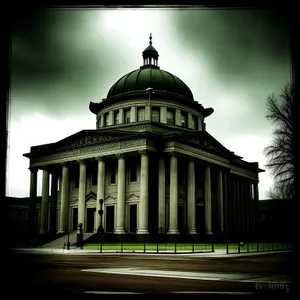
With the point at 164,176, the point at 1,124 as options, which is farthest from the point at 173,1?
the point at 164,176

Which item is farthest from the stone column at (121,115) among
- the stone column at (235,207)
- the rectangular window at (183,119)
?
the stone column at (235,207)

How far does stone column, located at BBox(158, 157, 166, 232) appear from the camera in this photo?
53.1m

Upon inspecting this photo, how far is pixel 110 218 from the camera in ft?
191

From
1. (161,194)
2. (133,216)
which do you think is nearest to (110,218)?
(133,216)

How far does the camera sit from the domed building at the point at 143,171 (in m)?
54.3

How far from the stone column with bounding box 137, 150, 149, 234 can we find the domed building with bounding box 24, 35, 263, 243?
0.09 m

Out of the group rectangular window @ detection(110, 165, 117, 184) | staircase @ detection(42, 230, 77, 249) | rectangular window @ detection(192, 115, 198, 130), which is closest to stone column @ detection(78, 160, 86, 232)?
rectangular window @ detection(110, 165, 117, 184)

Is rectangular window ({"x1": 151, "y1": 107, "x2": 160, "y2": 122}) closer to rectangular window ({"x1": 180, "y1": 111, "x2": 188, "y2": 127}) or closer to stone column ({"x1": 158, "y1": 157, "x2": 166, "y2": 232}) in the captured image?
rectangular window ({"x1": 180, "y1": 111, "x2": 188, "y2": 127})

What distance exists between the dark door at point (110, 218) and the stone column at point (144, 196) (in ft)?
Answer: 23.2

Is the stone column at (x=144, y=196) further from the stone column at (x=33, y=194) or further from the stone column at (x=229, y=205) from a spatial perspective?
the stone column at (x=229, y=205)

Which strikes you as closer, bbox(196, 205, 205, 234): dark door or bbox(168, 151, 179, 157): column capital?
bbox(168, 151, 179, 157): column capital

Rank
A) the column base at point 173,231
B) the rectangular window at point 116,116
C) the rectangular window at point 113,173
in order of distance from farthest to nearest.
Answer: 1. the rectangular window at point 116,116
2. the rectangular window at point 113,173
3. the column base at point 173,231

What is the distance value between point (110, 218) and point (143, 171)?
31.7 feet

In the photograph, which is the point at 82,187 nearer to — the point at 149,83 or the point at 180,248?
the point at 149,83
